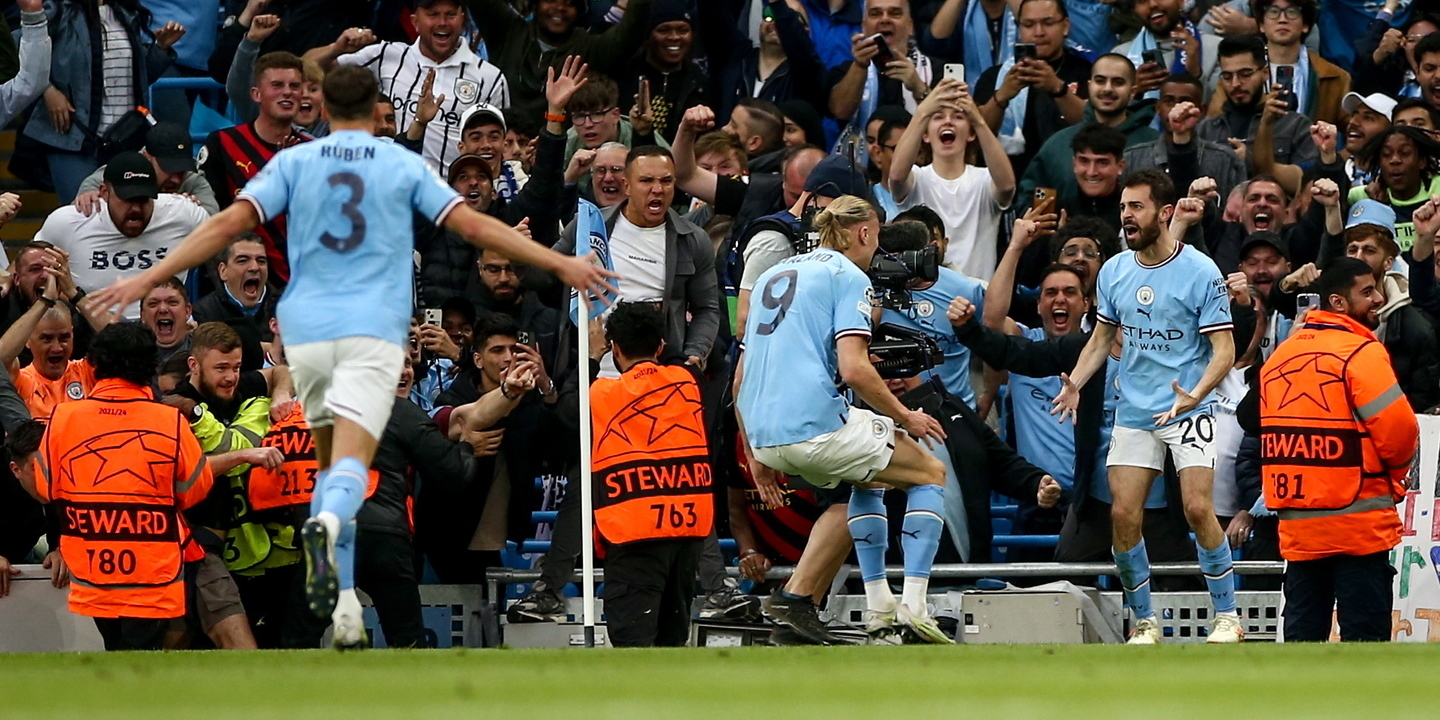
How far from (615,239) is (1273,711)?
5956 mm

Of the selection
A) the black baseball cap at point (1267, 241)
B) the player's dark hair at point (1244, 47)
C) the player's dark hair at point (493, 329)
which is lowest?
the player's dark hair at point (493, 329)

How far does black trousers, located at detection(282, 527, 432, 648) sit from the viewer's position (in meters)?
9.65

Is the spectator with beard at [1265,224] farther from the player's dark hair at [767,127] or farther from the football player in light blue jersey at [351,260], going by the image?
the football player in light blue jersey at [351,260]

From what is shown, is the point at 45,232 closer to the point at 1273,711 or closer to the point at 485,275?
the point at 485,275

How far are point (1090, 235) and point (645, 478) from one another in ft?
11.7

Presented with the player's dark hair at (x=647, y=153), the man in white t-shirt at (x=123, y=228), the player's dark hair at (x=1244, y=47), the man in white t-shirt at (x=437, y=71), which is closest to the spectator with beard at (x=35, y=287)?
the man in white t-shirt at (x=123, y=228)

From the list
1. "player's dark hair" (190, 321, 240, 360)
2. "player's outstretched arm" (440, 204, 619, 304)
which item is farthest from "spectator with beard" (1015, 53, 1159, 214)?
"player's outstretched arm" (440, 204, 619, 304)

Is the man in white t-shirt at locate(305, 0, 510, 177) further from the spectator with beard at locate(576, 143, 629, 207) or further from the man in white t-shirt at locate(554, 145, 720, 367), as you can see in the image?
the man in white t-shirt at locate(554, 145, 720, 367)

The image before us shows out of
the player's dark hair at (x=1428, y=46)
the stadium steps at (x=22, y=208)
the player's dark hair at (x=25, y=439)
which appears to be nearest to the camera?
the player's dark hair at (x=25, y=439)

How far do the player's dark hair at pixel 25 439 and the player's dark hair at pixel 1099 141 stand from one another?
621cm

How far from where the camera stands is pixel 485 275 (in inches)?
460

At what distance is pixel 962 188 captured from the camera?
1241 cm

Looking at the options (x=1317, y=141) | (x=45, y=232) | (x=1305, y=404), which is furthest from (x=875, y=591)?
(x=45, y=232)

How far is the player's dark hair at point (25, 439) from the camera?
9750mm
